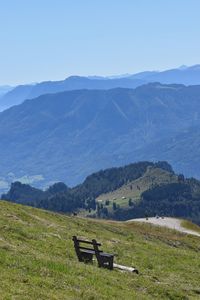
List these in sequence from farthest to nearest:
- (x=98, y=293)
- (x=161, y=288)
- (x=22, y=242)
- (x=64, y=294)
Result: 1. (x=22, y=242)
2. (x=161, y=288)
3. (x=98, y=293)
4. (x=64, y=294)

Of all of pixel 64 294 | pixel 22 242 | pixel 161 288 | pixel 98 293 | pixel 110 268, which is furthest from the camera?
pixel 22 242

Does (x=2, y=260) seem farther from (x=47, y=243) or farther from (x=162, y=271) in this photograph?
(x=162, y=271)

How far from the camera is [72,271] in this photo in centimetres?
3142

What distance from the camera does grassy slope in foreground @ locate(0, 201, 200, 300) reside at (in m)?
26.4

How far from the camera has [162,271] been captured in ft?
140

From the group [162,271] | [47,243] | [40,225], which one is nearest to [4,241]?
[47,243]

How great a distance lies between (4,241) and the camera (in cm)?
3734

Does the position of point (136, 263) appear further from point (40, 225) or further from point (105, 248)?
point (40, 225)

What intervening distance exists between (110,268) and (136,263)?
25.9 ft

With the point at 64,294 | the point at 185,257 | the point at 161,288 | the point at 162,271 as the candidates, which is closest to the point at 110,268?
the point at 161,288

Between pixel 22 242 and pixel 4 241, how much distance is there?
3235mm

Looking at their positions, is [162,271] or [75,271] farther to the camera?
[162,271]

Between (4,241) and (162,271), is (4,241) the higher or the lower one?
the higher one

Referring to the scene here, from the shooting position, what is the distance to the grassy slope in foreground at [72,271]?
26.4 metres
